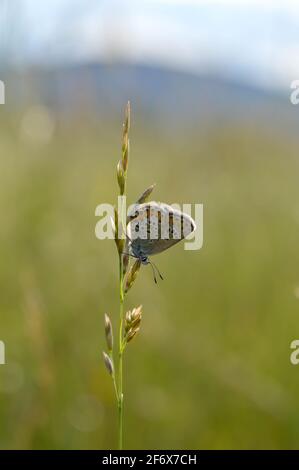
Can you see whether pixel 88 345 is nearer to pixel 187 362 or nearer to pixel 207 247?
pixel 187 362

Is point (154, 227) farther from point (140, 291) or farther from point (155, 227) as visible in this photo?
point (140, 291)

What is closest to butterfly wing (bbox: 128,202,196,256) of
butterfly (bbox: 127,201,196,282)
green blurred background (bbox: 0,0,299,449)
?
butterfly (bbox: 127,201,196,282)

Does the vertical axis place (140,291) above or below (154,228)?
below

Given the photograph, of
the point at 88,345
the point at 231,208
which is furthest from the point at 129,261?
the point at 231,208

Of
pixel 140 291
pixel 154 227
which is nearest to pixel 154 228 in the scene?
pixel 154 227

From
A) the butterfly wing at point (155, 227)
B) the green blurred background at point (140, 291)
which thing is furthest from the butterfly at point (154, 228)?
the green blurred background at point (140, 291)

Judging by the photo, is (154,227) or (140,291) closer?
(154,227)

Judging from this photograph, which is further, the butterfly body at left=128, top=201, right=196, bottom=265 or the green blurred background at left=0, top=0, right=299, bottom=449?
the green blurred background at left=0, top=0, right=299, bottom=449

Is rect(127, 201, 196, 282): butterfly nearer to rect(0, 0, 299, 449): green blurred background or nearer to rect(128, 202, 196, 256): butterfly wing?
rect(128, 202, 196, 256): butterfly wing
